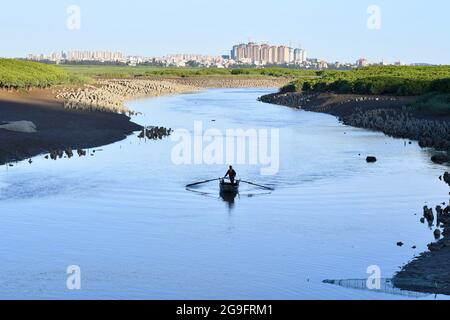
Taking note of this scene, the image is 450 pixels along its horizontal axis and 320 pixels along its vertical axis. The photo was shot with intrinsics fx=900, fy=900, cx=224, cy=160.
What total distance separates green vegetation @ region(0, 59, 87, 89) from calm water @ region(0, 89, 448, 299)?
45.6 meters

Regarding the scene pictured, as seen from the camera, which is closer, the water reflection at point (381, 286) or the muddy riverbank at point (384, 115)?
the water reflection at point (381, 286)

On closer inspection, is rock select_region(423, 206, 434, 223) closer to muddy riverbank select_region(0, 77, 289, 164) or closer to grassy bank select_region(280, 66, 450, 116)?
muddy riverbank select_region(0, 77, 289, 164)

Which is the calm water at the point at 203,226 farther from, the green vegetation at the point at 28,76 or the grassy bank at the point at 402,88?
the green vegetation at the point at 28,76

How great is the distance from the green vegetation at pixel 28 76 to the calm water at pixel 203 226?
4556 cm

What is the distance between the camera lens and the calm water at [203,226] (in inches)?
869

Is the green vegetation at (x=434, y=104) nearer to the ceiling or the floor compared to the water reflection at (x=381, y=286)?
nearer to the ceiling

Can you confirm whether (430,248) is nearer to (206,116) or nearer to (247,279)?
(247,279)

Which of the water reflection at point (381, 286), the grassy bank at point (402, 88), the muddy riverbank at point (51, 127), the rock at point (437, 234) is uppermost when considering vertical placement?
the grassy bank at point (402, 88)

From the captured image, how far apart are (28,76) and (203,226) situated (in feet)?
242

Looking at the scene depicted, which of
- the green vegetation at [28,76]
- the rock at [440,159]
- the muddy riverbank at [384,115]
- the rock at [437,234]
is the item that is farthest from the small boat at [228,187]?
the green vegetation at [28,76]

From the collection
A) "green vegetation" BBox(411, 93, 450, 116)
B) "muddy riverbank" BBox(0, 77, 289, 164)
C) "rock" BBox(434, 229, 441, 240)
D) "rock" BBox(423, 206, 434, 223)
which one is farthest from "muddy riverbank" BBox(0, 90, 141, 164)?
"green vegetation" BBox(411, 93, 450, 116)

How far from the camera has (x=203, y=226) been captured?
29.3 m

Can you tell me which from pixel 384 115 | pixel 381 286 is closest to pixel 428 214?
pixel 381 286

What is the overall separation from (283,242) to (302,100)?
87.9 meters
